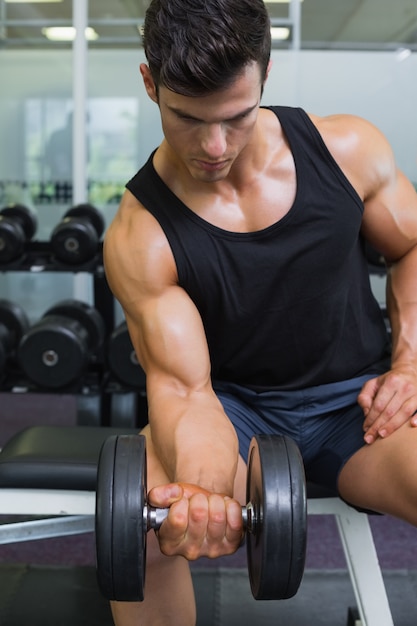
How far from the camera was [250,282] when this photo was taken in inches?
58.9

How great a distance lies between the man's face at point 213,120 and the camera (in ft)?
4.10

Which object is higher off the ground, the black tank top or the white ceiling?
the white ceiling

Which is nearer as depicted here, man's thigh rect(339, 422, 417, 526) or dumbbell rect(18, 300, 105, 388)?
man's thigh rect(339, 422, 417, 526)

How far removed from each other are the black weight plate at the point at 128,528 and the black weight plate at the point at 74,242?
2.27m

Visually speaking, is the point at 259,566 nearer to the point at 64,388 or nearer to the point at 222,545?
the point at 222,545

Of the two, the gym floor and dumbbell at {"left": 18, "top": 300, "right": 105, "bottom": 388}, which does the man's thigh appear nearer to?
the gym floor

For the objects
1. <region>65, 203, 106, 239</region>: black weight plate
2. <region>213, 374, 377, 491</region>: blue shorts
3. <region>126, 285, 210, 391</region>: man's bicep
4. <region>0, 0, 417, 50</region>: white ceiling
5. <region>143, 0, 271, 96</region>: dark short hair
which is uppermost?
<region>143, 0, 271, 96</region>: dark short hair

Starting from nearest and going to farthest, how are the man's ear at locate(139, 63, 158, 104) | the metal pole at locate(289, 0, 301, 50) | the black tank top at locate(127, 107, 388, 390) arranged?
the man's ear at locate(139, 63, 158, 104) < the black tank top at locate(127, 107, 388, 390) < the metal pole at locate(289, 0, 301, 50)

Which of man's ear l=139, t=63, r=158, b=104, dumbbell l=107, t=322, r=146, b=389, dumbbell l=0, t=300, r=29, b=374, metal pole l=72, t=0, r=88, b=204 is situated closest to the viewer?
man's ear l=139, t=63, r=158, b=104

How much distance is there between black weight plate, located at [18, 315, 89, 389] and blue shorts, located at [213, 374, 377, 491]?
49.7 inches

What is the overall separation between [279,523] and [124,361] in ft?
5.71

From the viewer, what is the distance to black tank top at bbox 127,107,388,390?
148 centimetres

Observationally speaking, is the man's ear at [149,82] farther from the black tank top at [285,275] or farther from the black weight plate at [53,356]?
the black weight plate at [53,356]

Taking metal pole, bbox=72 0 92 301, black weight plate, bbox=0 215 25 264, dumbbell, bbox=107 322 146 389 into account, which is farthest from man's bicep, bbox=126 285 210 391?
metal pole, bbox=72 0 92 301
